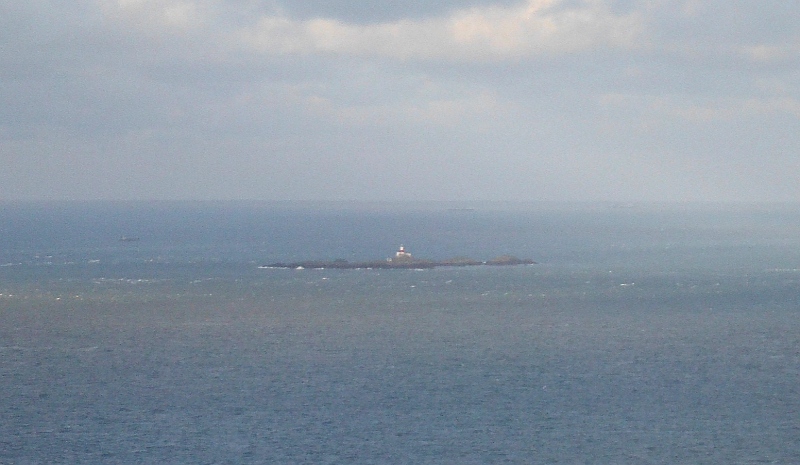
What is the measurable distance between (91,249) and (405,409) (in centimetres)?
8693

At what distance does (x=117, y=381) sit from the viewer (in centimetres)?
3688

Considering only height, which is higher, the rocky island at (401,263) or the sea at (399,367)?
the rocky island at (401,263)

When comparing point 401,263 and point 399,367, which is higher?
point 401,263

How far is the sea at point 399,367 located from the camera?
2875cm

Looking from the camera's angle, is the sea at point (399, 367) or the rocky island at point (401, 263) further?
the rocky island at point (401, 263)

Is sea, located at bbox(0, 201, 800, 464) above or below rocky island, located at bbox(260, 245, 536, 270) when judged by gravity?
below

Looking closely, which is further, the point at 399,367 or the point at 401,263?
the point at 401,263

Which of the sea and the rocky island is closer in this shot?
the sea

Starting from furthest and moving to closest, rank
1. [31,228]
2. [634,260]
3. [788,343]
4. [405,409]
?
1. [31,228]
2. [634,260]
3. [788,343]
4. [405,409]

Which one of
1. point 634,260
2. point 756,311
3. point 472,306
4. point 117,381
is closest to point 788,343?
point 756,311

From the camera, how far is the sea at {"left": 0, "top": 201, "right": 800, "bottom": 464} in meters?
28.8

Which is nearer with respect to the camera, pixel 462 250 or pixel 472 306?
pixel 472 306

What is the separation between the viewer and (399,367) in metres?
39.3

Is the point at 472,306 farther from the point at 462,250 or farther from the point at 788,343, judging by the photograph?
the point at 462,250
